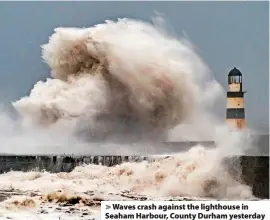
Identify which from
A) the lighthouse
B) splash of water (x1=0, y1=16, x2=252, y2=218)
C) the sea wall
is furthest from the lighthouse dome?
the sea wall

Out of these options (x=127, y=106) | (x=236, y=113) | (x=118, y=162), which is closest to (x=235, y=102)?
(x=236, y=113)

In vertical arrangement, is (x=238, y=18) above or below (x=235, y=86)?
above

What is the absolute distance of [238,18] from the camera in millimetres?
3279

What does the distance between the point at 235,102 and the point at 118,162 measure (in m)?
0.68

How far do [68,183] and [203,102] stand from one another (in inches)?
31.9

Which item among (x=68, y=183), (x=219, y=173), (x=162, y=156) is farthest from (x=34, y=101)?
(x=219, y=173)

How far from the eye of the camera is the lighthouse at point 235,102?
3.29 metres

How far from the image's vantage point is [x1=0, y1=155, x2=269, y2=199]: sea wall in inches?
129

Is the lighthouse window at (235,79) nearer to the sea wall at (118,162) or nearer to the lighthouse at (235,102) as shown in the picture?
the lighthouse at (235,102)

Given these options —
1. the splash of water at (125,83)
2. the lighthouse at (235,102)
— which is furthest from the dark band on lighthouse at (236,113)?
the splash of water at (125,83)

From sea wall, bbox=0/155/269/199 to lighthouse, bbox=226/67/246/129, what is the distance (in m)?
0.19

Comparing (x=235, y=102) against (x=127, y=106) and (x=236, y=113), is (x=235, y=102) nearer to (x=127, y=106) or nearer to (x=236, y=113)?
(x=236, y=113)

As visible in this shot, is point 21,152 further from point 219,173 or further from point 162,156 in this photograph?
point 219,173

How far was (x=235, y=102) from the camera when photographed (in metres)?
3.29
